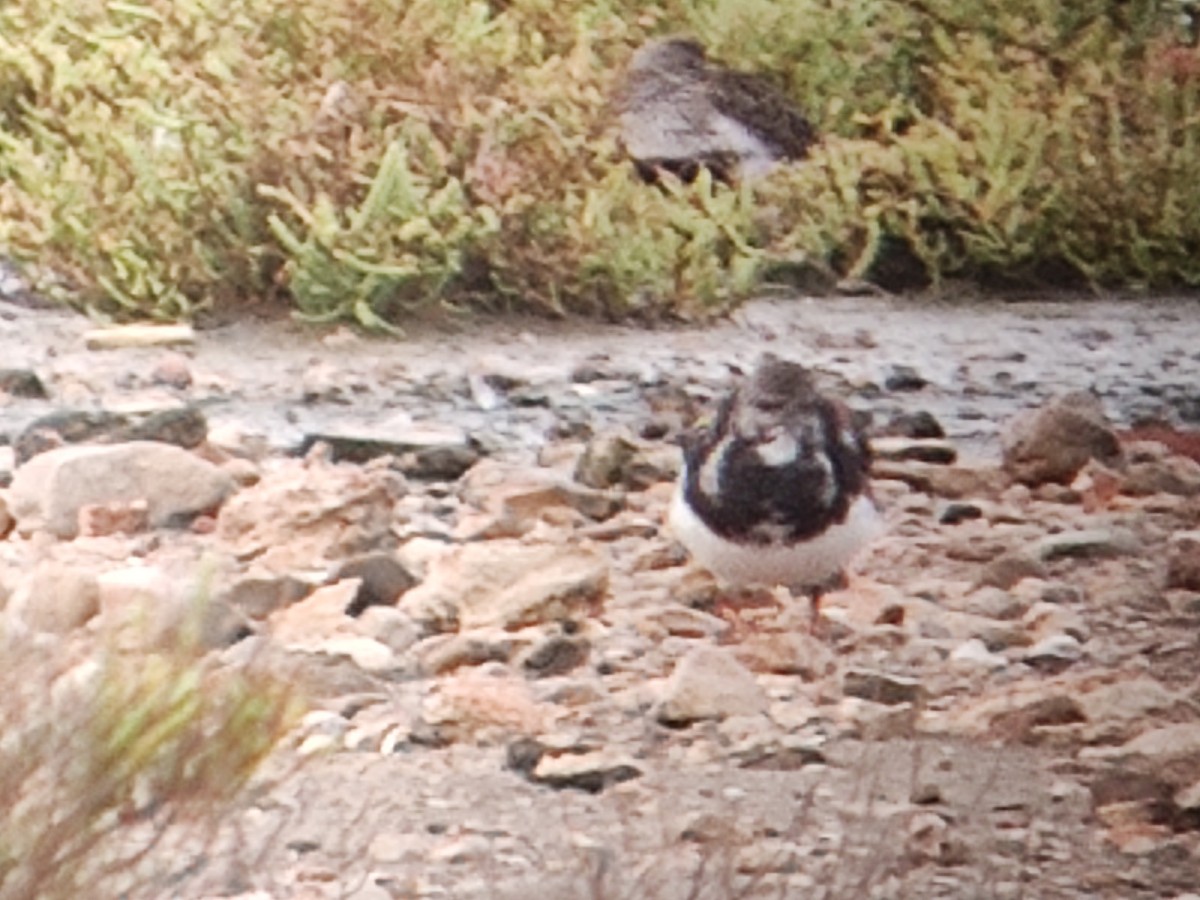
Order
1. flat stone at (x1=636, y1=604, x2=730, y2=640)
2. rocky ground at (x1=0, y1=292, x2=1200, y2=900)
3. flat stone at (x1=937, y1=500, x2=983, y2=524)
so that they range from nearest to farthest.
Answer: rocky ground at (x1=0, y1=292, x2=1200, y2=900) < flat stone at (x1=636, y1=604, x2=730, y2=640) < flat stone at (x1=937, y1=500, x2=983, y2=524)

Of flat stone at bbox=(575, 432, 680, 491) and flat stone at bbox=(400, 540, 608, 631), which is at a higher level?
flat stone at bbox=(575, 432, 680, 491)

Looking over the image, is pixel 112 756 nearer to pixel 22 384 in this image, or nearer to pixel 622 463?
pixel 622 463

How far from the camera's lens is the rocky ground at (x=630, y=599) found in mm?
1428

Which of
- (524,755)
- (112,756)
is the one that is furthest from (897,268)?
(112,756)

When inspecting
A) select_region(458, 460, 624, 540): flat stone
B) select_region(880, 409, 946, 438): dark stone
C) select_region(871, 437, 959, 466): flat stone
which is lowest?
select_region(458, 460, 624, 540): flat stone

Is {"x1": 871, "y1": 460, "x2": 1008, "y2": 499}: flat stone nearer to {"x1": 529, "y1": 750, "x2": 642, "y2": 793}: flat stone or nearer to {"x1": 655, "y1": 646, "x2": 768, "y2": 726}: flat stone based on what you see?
{"x1": 655, "y1": 646, "x2": 768, "y2": 726}: flat stone

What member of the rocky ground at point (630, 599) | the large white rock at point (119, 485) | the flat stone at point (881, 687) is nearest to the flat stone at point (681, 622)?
the rocky ground at point (630, 599)

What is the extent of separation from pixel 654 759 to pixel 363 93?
2.31ft

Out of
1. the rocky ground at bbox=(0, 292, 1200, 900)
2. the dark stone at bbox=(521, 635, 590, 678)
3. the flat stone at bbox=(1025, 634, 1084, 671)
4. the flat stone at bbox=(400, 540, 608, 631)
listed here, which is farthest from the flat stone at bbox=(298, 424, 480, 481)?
the flat stone at bbox=(1025, 634, 1084, 671)

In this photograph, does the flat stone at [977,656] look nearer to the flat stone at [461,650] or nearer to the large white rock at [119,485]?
the flat stone at [461,650]

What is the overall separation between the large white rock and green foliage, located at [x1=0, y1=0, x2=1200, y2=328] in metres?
0.21

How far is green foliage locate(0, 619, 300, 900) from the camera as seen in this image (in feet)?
4.03

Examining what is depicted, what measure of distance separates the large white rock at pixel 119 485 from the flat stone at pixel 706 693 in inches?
15.2

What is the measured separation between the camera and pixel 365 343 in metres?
1.97
